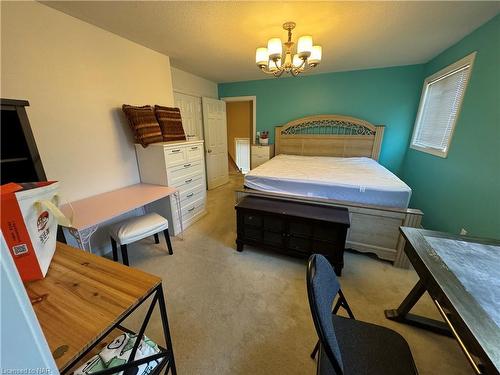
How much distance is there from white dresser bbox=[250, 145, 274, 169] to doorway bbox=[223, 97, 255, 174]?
1.57 metres

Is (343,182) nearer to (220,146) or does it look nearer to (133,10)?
(133,10)

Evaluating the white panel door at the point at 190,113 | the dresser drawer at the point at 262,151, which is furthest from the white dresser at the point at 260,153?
the white panel door at the point at 190,113

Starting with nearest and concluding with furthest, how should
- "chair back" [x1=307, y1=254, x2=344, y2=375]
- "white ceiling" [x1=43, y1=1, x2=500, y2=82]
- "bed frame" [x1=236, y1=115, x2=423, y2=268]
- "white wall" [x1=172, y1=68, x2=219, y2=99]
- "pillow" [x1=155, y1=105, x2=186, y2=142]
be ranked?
"chair back" [x1=307, y1=254, x2=344, y2=375] < "white ceiling" [x1=43, y1=1, x2=500, y2=82] < "bed frame" [x1=236, y1=115, x2=423, y2=268] < "pillow" [x1=155, y1=105, x2=186, y2=142] < "white wall" [x1=172, y1=68, x2=219, y2=99]

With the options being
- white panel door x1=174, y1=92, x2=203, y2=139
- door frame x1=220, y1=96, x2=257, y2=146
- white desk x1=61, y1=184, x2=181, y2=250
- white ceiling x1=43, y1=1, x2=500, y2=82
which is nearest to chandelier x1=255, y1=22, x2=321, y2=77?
white ceiling x1=43, y1=1, x2=500, y2=82

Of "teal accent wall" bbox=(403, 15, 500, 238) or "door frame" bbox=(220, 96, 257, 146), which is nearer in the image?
"teal accent wall" bbox=(403, 15, 500, 238)

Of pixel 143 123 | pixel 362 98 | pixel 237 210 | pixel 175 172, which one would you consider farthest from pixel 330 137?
pixel 143 123

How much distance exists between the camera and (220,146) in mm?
4754

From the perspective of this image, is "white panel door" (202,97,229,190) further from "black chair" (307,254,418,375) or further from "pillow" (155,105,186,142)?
"black chair" (307,254,418,375)

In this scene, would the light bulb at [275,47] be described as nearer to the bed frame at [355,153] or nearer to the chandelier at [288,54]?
the chandelier at [288,54]

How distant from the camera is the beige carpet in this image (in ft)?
4.18

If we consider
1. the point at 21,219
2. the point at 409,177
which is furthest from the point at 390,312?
the point at 409,177

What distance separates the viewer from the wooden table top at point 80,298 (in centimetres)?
57

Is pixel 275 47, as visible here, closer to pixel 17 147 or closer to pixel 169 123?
pixel 169 123

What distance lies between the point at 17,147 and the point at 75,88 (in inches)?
37.0
